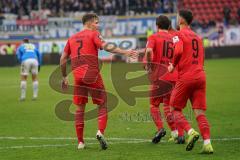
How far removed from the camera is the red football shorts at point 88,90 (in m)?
12.1

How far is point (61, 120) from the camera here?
16922 mm

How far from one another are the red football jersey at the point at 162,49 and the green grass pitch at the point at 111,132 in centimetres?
129

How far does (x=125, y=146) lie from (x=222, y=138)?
2.02m

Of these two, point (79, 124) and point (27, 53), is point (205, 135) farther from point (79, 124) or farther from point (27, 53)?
point (27, 53)

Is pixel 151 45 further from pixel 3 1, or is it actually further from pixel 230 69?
pixel 3 1

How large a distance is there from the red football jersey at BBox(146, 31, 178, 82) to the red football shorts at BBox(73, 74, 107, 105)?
129 cm

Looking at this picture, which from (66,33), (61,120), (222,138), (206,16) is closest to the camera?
(222,138)

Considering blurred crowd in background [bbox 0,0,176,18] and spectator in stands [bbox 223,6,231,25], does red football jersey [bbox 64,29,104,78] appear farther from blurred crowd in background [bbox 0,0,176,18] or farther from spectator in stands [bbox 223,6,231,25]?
spectator in stands [bbox 223,6,231,25]

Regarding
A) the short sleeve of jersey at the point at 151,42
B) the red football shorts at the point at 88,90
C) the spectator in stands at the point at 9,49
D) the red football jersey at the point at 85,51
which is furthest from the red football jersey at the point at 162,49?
the spectator in stands at the point at 9,49

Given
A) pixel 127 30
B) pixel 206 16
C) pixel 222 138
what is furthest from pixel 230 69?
pixel 222 138

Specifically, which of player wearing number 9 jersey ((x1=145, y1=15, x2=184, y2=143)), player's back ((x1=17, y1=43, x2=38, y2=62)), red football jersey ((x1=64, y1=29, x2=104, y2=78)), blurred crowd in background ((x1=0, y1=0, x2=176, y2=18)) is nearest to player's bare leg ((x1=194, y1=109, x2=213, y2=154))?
player wearing number 9 jersey ((x1=145, y1=15, x2=184, y2=143))

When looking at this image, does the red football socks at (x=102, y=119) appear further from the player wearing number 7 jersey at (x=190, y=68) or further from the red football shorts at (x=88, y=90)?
the player wearing number 7 jersey at (x=190, y=68)

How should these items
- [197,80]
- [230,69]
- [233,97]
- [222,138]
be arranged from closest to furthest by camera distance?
[197,80] < [222,138] < [233,97] < [230,69]

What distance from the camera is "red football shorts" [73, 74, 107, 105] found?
12.1 m
